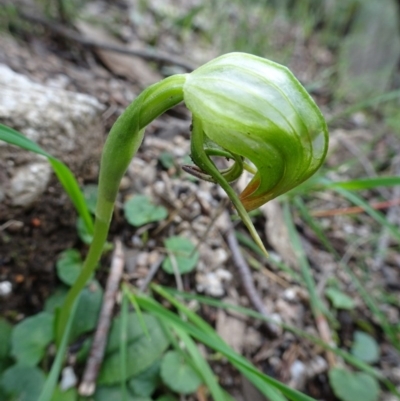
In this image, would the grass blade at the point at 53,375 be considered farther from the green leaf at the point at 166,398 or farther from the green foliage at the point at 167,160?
the green foliage at the point at 167,160

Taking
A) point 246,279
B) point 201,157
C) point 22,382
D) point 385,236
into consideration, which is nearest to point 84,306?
point 22,382

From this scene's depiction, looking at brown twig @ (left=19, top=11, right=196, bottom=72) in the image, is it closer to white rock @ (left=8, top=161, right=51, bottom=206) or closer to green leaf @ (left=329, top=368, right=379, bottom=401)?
white rock @ (left=8, top=161, right=51, bottom=206)

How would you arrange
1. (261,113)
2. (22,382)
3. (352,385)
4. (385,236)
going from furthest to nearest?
(385,236)
(352,385)
(22,382)
(261,113)

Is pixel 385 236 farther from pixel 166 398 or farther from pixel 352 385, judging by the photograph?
pixel 166 398

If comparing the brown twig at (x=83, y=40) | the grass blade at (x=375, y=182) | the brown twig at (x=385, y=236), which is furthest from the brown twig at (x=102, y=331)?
the brown twig at (x=385, y=236)

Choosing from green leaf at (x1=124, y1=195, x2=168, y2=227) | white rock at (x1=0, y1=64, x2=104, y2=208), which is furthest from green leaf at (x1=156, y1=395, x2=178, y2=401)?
white rock at (x1=0, y1=64, x2=104, y2=208)

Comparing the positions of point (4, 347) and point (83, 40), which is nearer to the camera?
point (4, 347)
